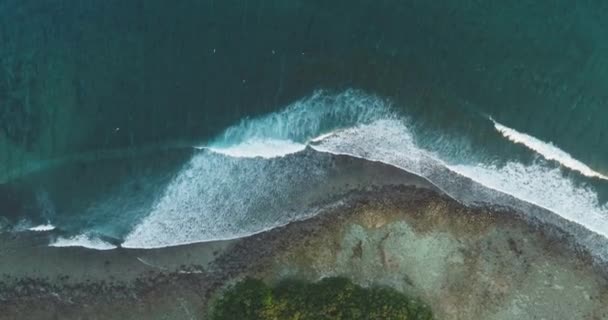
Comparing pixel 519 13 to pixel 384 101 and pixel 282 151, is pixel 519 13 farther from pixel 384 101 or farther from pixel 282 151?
pixel 282 151

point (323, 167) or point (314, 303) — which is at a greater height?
point (323, 167)


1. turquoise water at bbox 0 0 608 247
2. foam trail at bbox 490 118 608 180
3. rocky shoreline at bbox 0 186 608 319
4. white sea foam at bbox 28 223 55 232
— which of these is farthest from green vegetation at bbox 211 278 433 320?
foam trail at bbox 490 118 608 180

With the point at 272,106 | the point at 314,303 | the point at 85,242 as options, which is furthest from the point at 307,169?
the point at 85,242

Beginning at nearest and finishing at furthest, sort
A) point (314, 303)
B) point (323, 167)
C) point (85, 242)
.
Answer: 1. point (314, 303)
2. point (85, 242)
3. point (323, 167)

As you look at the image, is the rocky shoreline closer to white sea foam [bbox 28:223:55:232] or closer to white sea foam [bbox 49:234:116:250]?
white sea foam [bbox 49:234:116:250]

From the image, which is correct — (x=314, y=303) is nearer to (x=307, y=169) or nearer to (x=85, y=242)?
(x=307, y=169)

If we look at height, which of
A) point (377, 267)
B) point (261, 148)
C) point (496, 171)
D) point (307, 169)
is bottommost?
point (377, 267)

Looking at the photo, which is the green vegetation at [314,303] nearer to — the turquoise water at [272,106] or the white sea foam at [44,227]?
the turquoise water at [272,106]
